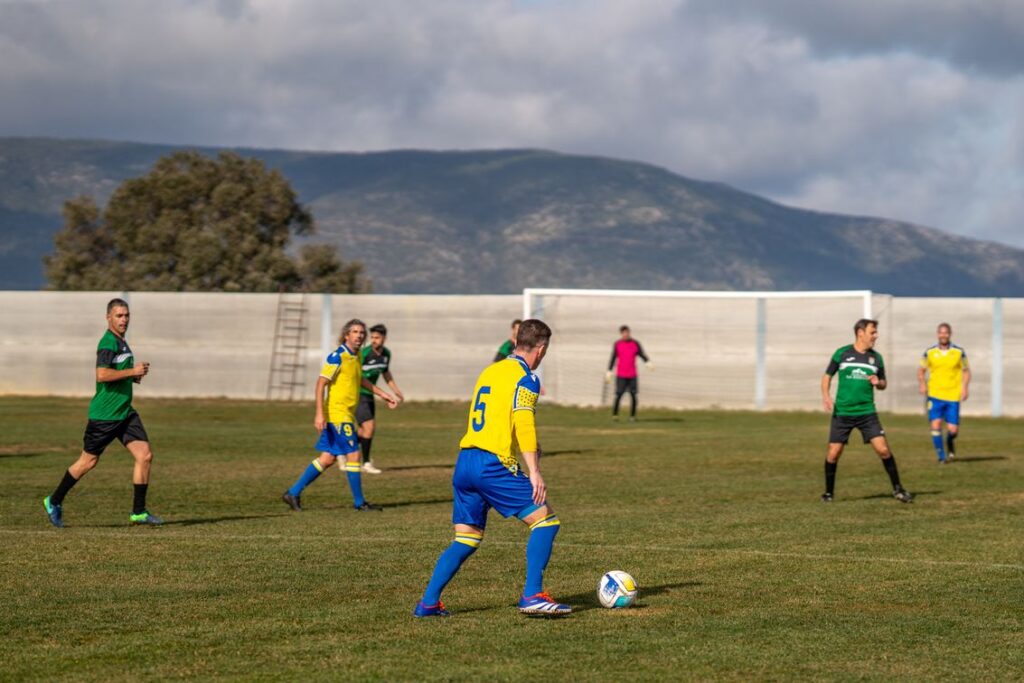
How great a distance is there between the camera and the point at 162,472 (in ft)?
65.5

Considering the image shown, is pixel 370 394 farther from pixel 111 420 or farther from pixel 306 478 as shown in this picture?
pixel 111 420

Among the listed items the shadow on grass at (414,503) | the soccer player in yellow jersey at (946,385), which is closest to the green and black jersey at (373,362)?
the shadow on grass at (414,503)

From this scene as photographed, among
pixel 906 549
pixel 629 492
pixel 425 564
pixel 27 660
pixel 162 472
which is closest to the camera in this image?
pixel 27 660

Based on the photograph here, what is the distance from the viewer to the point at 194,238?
237 feet

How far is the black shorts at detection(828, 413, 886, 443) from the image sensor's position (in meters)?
16.7

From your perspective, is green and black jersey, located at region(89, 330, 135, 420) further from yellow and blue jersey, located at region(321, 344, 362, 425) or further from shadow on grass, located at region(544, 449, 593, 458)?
shadow on grass, located at region(544, 449, 593, 458)

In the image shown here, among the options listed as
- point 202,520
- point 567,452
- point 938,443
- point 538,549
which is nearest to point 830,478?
point 938,443

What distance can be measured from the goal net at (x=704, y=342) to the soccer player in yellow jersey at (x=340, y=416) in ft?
72.6

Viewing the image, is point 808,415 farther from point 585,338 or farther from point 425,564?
point 425,564

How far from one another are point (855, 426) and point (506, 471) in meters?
8.52

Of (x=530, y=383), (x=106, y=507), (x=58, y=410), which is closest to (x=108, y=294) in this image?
(x=58, y=410)

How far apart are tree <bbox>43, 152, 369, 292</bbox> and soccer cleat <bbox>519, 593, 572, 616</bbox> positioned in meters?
62.8

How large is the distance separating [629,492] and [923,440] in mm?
11730

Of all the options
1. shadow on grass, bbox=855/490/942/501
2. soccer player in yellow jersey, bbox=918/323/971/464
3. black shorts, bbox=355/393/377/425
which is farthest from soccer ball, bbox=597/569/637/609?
soccer player in yellow jersey, bbox=918/323/971/464
